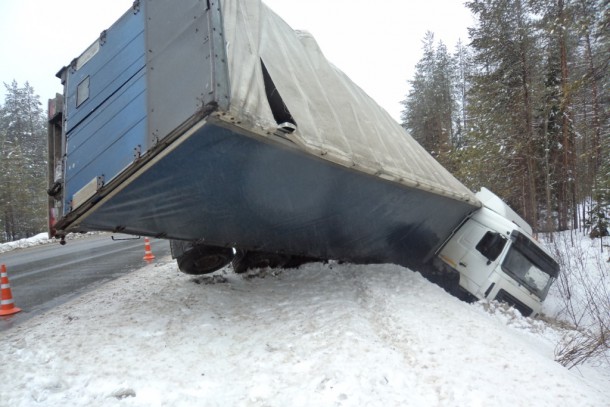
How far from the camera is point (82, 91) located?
4.29m

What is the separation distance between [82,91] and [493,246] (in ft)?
22.1

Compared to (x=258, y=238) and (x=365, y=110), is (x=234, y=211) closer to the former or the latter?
(x=258, y=238)

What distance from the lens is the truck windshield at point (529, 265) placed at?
6836 mm

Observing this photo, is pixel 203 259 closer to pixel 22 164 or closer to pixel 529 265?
pixel 529 265

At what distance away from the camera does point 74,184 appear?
3936 millimetres

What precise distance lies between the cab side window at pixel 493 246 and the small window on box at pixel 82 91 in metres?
6.64

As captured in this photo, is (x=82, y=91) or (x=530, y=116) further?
(x=530, y=116)

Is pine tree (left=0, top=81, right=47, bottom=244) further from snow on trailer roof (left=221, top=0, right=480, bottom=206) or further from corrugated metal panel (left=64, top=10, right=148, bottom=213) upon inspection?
snow on trailer roof (left=221, top=0, right=480, bottom=206)

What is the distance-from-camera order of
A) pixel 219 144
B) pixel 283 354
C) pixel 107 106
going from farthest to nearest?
1. pixel 107 106
2. pixel 283 354
3. pixel 219 144

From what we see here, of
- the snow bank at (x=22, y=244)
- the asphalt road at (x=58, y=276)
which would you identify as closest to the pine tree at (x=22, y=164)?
the snow bank at (x=22, y=244)

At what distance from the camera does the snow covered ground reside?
9.86 ft

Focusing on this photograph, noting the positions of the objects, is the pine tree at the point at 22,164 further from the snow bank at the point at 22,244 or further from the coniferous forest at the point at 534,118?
the coniferous forest at the point at 534,118

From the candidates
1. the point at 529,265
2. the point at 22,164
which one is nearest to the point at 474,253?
the point at 529,265

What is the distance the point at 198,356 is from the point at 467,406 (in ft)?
7.83
